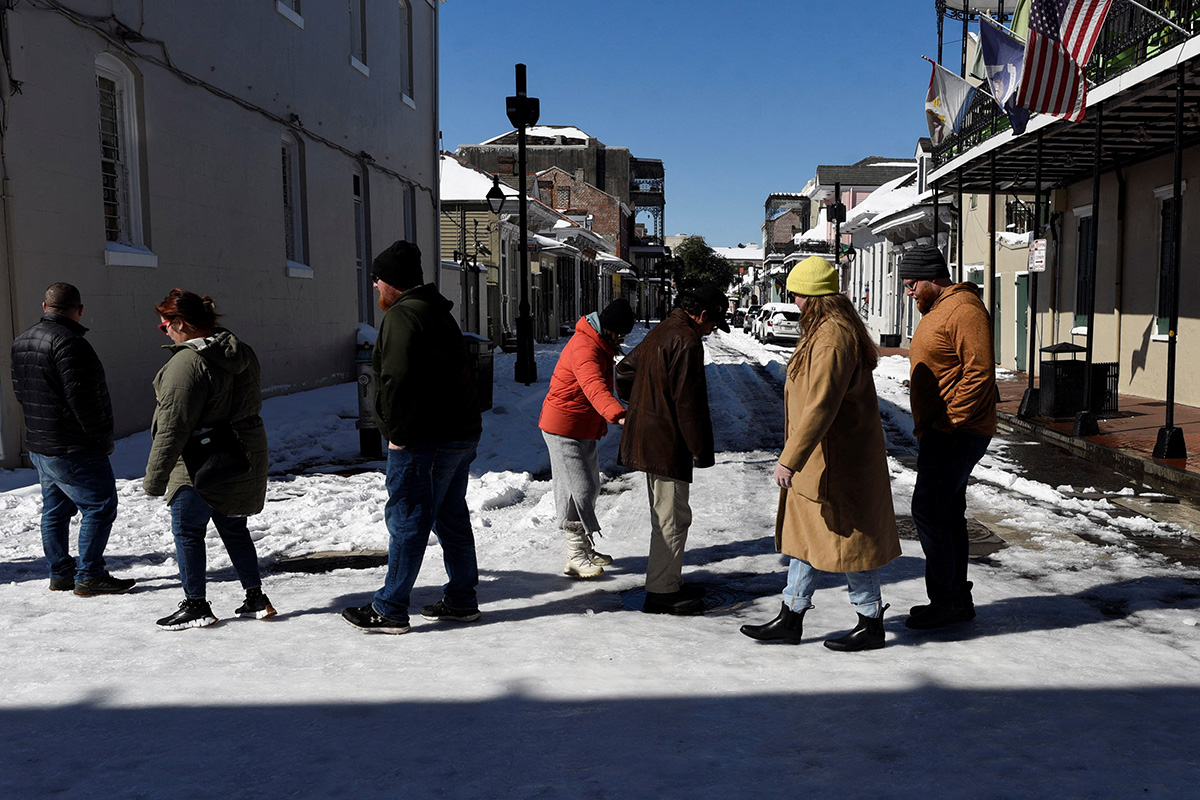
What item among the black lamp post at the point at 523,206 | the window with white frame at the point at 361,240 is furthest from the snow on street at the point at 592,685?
the black lamp post at the point at 523,206

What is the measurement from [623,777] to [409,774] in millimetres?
723

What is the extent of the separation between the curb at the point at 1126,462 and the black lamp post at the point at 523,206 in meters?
9.10

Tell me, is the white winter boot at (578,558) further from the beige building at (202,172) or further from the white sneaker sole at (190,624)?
the beige building at (202,172)

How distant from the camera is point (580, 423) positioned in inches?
232

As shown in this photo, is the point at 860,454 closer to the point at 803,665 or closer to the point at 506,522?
the point at 803,665

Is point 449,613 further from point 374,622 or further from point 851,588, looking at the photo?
point 851,588

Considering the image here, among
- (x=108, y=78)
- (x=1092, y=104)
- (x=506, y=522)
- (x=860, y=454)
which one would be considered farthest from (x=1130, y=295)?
(x=108, y=78)

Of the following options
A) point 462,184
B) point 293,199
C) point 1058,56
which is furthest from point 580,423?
point 462,184

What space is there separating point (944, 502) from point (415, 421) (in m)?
2.66

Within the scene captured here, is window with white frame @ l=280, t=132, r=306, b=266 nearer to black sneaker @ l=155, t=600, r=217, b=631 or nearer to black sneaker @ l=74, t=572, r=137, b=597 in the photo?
black sneaker @ l=74, t=572, r=137, b=597

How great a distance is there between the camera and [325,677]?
4.18 metres

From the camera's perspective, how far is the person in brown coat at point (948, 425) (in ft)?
15.7

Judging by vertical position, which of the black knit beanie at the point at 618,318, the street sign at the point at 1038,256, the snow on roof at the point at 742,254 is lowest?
the black knit beanie at the point at 618,318

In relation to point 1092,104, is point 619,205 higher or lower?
higher
